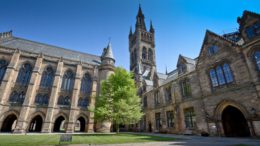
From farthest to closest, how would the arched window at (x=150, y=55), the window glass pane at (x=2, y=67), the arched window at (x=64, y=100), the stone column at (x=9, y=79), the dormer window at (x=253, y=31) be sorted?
the arched window at (x=150, y=55) < the arched window at (x=64, y=100) < the window glass pane at (x=2, y=67) < the stone column at (x=9, y=79) < the dormer window at (x=253, y=31)

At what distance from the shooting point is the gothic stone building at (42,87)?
27.1m

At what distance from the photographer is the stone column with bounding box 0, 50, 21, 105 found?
2623 cm

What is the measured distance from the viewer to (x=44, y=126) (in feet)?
88.8

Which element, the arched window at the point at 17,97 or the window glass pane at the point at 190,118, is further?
the arched window at the point at 17,97

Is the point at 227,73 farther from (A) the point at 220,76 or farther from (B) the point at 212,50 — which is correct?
(B) the point at 212,50

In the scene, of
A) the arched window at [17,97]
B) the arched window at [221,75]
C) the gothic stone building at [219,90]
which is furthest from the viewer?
the arched window at [17,97]

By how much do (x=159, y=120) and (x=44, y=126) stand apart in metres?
23.4

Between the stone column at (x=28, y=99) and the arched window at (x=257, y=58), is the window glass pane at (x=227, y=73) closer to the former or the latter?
the arched window at (x=257, y=58)

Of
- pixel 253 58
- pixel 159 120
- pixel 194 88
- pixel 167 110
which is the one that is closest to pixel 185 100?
pixel 194 88

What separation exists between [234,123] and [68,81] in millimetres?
34395

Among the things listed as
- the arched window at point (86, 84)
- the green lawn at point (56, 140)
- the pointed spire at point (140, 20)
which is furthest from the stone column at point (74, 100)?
the pointed spire at point (140, 20)

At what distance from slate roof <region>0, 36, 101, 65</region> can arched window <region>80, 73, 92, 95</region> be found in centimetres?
643

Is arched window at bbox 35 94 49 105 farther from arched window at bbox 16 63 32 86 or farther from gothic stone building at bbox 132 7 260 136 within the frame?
gothic stone building at bbox 132 7 260 136

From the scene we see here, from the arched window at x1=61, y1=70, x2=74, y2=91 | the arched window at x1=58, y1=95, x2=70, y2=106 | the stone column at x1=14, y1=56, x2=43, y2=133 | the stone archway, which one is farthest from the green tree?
→ the stone column at x1=14, y1=56, x2=43, y2=133
